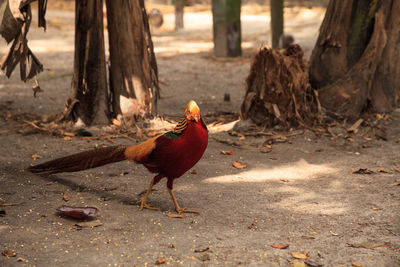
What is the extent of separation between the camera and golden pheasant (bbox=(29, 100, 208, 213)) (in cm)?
335

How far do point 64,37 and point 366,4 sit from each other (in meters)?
8.64

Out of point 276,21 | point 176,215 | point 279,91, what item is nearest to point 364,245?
point 176,215

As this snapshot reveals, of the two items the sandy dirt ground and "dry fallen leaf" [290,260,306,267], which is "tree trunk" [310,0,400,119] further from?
"dry fallen leaf" [290,260,306,267]

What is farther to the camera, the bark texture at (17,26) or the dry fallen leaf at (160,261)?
the bark texture at (17,26)

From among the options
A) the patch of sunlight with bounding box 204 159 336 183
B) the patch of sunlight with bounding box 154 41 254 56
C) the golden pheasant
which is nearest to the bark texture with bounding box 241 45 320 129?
the patch of sunlight with bounding box 204 159 336 183

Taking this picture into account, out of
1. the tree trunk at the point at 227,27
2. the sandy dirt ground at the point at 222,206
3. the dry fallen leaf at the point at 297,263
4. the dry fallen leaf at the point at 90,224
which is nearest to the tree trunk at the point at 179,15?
the tree trunk at the point at 227,27

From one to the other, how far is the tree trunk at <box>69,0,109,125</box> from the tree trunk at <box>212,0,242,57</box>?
5161 millimetres

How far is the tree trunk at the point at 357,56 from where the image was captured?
6055 mm

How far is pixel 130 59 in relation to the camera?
5715 mm

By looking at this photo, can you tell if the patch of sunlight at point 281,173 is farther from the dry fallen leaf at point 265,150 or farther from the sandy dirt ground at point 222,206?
the dry fallen leaf at point 265,150

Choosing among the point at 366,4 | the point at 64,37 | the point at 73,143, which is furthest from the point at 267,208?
the point at 64,37

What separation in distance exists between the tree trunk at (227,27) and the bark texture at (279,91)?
4.64m

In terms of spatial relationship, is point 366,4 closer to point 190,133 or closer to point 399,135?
point 399,135

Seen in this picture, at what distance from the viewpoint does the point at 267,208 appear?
381 cm
